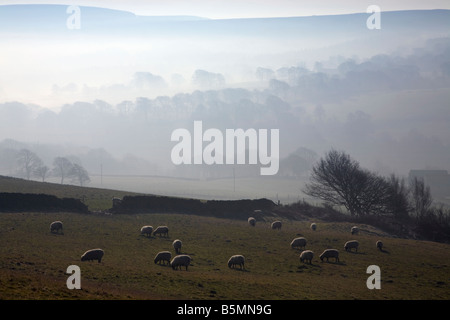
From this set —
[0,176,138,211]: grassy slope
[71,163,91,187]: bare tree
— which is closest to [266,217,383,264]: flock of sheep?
[0,176,138,211]: grassy slope

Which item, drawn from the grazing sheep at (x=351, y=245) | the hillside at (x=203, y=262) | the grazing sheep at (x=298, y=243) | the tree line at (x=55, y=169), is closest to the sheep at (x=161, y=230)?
the hillside at (x=203, y=262)

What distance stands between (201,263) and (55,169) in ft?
446

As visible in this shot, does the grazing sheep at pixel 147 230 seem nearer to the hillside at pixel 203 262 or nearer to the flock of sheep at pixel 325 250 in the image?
the hillside at pixel 203 262

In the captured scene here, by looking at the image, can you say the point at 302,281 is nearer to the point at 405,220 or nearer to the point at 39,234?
the point at 39,234

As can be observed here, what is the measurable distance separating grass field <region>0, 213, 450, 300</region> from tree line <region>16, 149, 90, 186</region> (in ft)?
339

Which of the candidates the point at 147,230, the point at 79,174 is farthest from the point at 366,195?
the point at 79,174

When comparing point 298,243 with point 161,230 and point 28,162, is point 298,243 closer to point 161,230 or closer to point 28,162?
point 161,230

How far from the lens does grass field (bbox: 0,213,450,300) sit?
28845mm

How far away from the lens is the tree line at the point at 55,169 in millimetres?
155625

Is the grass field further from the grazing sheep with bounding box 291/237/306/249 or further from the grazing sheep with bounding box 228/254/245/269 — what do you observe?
the grazing sheep with bounding box 291/237/306/249

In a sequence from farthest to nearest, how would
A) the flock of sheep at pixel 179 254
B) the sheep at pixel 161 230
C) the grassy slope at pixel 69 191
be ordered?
the grassy slope at pixel 69 191 < the sheep at pixel 161 230 < the flock of sheep at pixel 179 254

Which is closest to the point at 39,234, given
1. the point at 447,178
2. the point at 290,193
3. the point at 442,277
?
the point at 442,277

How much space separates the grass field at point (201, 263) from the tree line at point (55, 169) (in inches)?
4072

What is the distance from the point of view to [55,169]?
162 meters
